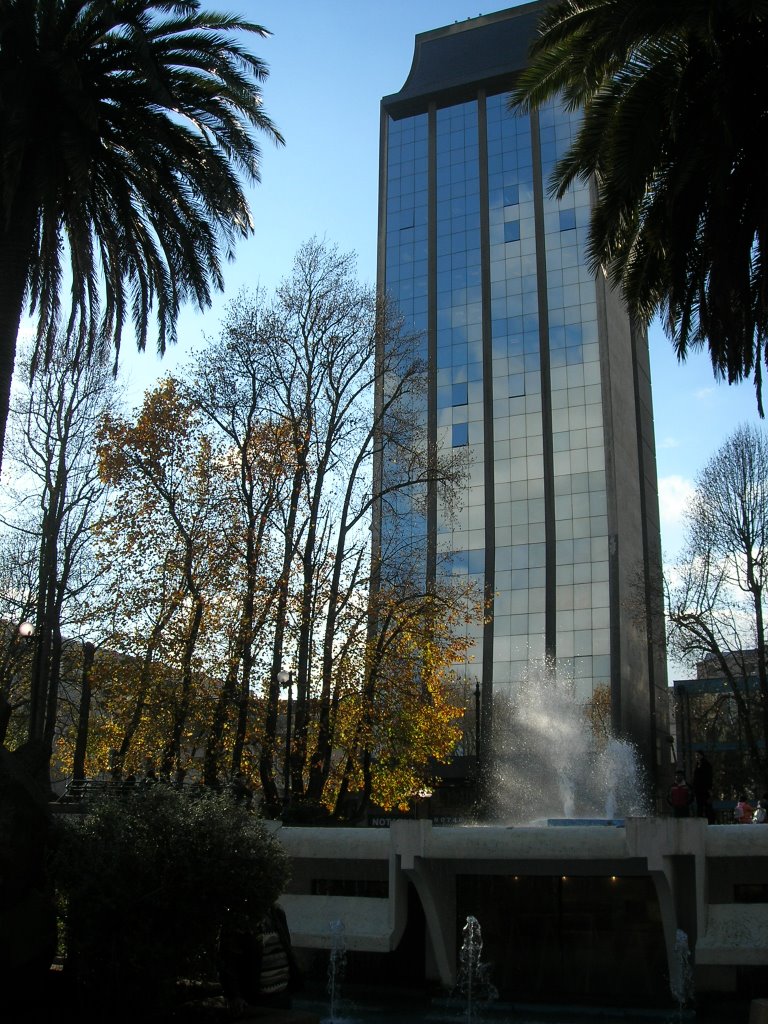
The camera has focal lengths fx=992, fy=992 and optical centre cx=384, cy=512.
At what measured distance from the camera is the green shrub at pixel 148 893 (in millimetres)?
8516

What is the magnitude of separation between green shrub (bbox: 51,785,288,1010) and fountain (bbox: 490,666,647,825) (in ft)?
161

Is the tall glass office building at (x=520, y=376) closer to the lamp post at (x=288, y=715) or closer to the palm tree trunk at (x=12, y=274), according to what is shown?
the lamp post at (x=288, y=715)

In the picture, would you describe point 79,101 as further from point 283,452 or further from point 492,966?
point 492,966

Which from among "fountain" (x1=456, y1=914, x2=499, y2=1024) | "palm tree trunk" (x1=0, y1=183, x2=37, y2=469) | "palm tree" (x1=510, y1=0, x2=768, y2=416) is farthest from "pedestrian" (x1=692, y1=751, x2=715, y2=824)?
"palm tree trunk" (x1=0, y1=183, x2=37, y2=469)

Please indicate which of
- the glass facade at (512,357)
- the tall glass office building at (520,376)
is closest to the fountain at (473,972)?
the tall glass office building at (520,376)

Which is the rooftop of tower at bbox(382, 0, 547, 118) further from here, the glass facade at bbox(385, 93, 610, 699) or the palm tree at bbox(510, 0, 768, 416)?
the palm tree at bbox(510, 0, 768, 416)

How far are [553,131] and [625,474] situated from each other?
29.0 meters

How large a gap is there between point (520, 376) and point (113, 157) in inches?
2480

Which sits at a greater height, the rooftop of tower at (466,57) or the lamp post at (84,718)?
the rooftop of tower at (466,57)

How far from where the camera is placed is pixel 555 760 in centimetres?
6381

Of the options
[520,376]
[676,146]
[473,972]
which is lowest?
[473,972]

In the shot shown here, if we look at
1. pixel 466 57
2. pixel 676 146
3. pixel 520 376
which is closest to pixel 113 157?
pixel 676 146

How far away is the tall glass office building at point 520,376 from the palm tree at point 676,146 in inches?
2018

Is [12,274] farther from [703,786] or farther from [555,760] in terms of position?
[555,760]
